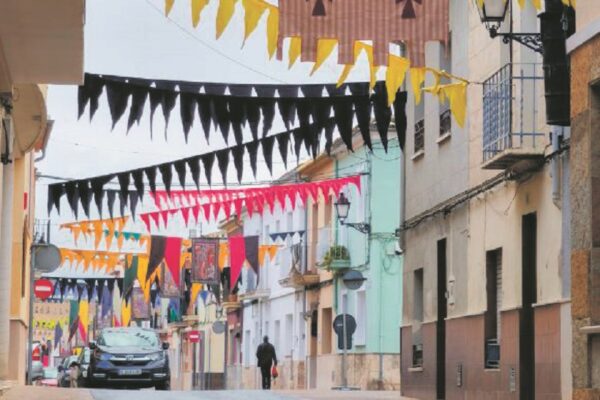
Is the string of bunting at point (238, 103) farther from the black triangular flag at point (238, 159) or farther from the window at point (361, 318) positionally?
the window at point (361, 318)

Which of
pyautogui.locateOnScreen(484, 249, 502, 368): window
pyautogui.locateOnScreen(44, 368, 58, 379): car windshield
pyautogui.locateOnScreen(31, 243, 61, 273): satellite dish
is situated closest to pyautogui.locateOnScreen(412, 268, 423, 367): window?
pyautogui.locateOnScreen(484, 249, 502, 368): window

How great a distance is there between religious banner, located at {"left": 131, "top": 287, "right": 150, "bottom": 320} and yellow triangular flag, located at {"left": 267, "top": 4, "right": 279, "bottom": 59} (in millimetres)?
76175

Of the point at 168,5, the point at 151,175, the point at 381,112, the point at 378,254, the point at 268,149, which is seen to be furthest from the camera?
the point at 378,254

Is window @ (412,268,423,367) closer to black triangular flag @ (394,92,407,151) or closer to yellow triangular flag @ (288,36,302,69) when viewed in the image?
black triangular flag @ (394,92,407,151)

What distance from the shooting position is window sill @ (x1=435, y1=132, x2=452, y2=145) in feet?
81.9

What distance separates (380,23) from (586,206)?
2.85m

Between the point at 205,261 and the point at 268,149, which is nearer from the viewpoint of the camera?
the point at 268,149

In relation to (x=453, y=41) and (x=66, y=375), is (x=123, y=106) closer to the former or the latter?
(x=453, y=41)

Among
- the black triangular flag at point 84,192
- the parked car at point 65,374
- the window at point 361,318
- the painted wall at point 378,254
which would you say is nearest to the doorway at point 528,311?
the black triangular flag at point 84,192

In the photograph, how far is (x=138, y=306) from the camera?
8738 cm

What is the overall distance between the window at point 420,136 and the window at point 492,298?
500cm

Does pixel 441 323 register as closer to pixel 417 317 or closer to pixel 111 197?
pixel 417 317

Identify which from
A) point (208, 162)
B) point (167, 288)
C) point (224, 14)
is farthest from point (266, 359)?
point (224, 14)

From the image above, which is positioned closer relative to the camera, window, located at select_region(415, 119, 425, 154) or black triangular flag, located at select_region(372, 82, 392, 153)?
black triangular flag, located at select_region(372, 82, 392, 153)
